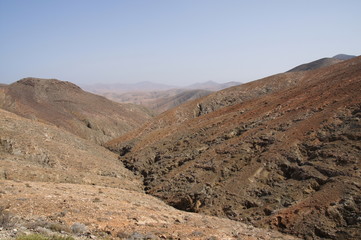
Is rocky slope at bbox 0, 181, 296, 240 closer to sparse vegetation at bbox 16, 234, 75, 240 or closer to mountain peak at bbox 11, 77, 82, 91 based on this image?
sparse vegetation at bbox 16, 234, 75, 240

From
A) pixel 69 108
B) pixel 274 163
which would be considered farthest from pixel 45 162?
pixel 69 108

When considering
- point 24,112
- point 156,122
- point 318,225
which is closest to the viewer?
point 318,225

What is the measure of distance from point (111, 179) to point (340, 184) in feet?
41.6

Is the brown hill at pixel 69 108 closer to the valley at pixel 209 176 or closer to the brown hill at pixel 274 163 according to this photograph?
the valley at pixel 209 176

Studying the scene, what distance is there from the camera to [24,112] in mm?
41031

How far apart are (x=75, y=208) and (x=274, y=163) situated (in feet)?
34.2

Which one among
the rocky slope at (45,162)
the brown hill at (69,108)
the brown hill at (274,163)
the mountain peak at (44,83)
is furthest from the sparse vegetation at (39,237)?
the mountain peak at (44,83)

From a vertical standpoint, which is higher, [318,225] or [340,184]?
[340,184]

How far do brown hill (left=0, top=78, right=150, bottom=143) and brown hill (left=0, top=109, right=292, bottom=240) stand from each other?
23607 mm

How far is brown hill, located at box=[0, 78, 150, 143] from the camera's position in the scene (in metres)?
43.2

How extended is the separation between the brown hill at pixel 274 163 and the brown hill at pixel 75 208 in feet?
5.50

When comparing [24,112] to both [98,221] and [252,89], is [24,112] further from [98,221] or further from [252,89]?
[98,221]

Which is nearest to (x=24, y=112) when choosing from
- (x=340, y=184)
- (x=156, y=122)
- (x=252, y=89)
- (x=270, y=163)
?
(x=156, y=122)

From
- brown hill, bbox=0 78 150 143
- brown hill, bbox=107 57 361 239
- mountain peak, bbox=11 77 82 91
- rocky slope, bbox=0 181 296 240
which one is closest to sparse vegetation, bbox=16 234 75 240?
rocky slope, bbox=0 181 296 240
